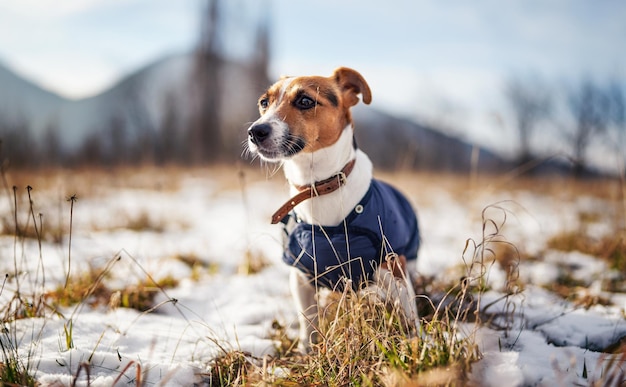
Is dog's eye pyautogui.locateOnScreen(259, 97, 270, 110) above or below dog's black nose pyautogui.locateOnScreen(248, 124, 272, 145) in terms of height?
above

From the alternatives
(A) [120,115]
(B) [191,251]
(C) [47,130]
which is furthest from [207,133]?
(B) [191,251]

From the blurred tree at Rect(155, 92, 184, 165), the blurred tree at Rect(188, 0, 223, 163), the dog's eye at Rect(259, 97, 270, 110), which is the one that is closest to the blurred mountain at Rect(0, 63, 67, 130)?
the blurred tree at Rect(155, 92, 184, 165)

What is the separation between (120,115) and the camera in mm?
18531

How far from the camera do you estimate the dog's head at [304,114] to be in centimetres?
194

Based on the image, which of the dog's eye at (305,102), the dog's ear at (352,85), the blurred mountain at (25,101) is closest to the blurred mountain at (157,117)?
the blurred mountain at (25,101)

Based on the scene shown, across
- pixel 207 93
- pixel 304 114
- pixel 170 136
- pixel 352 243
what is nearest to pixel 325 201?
pixel 352 243

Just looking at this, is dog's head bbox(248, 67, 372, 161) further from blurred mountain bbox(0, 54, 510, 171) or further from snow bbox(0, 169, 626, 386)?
blurred mountain bbox(0, 54, 510, 171)

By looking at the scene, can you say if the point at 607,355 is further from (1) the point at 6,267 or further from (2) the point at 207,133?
(2) the point at 207,133

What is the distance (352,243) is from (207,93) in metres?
15.7

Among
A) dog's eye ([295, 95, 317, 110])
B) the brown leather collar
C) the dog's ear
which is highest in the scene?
the dog's ear

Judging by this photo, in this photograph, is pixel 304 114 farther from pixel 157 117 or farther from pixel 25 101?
pixel 157 117

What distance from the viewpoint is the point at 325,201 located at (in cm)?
201

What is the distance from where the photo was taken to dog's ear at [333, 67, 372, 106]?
223 centimetres

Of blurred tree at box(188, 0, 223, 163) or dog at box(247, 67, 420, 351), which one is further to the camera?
blurred tree at box(188, 0, 223, 163)
